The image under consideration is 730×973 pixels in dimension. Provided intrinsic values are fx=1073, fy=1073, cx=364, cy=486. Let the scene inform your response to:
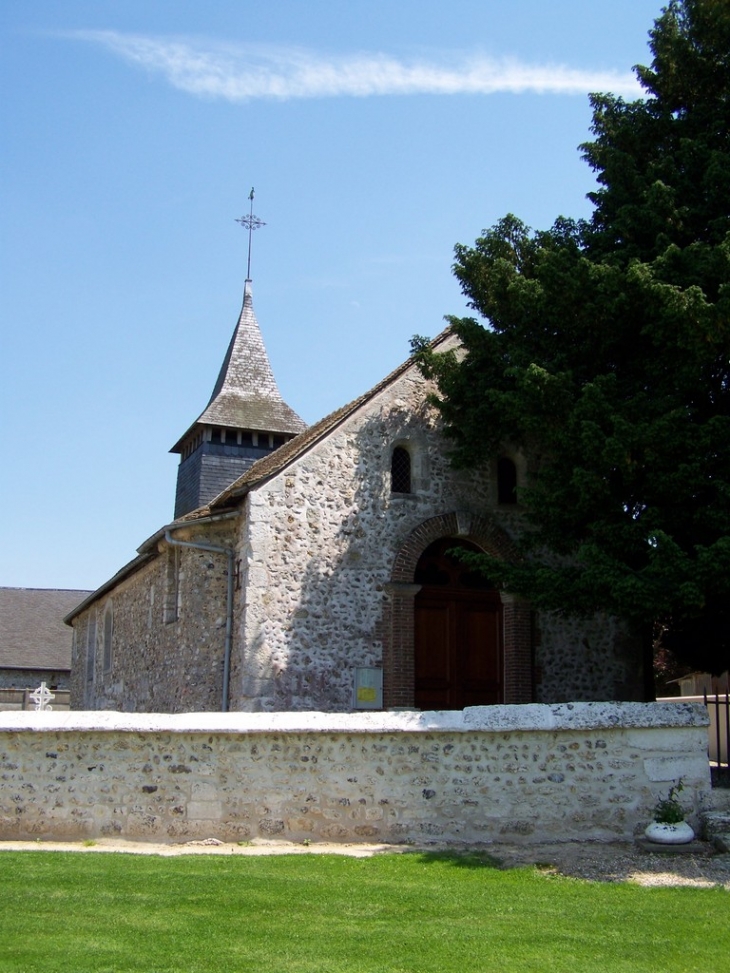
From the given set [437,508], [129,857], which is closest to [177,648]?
[437,508]

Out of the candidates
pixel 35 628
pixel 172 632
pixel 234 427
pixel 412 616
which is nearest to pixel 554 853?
pixel 412 616

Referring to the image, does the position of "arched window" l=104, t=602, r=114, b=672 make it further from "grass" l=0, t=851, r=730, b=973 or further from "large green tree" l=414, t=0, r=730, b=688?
"grass" l=0, t=851, r=730, b=973

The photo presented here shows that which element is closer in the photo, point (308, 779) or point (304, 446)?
point (308, 779)

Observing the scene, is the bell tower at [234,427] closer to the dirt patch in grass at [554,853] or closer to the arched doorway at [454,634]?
the arched doorway at [454,634]

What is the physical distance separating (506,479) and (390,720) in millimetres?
6789

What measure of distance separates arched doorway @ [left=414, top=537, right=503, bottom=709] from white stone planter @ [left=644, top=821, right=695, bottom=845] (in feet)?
17.6

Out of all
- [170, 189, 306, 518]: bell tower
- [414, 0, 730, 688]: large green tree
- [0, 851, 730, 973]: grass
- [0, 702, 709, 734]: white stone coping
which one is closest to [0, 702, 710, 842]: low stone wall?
[0, 702, 709, 734]: white stone coping

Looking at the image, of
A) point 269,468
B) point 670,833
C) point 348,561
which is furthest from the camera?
point 269,468

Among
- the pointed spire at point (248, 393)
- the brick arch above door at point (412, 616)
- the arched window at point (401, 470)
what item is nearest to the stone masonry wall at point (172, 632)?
the brick arch above door at point (412, 616)

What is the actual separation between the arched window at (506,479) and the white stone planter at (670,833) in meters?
6.83

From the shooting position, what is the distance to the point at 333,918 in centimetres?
766

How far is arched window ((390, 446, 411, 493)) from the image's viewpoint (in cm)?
1606

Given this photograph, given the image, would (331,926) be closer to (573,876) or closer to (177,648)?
(573,876)

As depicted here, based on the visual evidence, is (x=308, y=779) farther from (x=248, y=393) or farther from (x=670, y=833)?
(x=248, y=393)
